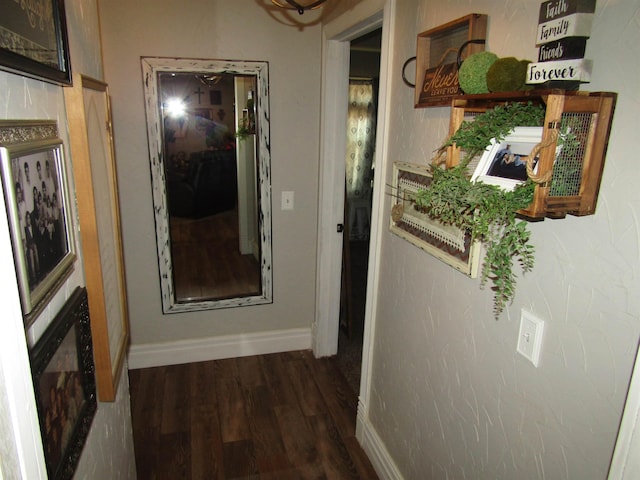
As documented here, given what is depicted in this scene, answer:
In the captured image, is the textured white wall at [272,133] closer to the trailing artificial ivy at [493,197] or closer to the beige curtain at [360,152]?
the trailing artificial ivy at [493,197]

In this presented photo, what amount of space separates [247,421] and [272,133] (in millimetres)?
1765

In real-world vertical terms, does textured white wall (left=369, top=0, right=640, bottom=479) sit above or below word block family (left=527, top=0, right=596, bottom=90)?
below

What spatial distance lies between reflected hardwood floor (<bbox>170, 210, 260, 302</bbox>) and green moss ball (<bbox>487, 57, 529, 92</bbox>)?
216 centimetres

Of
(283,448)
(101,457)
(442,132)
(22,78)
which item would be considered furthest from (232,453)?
(22,78)

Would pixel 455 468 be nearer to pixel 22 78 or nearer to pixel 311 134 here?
pixel 22 78

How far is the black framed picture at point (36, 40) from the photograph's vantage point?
711 mm

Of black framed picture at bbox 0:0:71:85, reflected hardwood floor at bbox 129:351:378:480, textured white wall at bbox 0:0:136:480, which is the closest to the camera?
textured white wall at bbox 0:0:136:480

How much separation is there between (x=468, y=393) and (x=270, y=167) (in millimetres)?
1924

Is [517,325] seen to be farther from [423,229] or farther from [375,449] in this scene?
[375,449]

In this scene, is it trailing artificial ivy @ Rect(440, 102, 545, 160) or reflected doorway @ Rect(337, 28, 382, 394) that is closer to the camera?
trailing artificial ivy @ Rect(440, 102, 545, 160)

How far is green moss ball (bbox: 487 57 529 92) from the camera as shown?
1.03 metres

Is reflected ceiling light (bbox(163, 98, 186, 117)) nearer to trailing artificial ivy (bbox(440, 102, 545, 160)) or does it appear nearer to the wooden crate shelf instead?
trailing artificial ivy (bbox(440, 102, 545, 160))

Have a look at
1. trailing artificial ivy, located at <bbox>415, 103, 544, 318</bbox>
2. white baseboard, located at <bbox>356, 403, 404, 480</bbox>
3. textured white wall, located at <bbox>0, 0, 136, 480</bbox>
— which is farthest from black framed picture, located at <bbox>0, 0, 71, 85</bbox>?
white baseboard, located at <bbox>356, 403, 404, 480</bbox>

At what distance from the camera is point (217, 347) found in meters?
3.14
